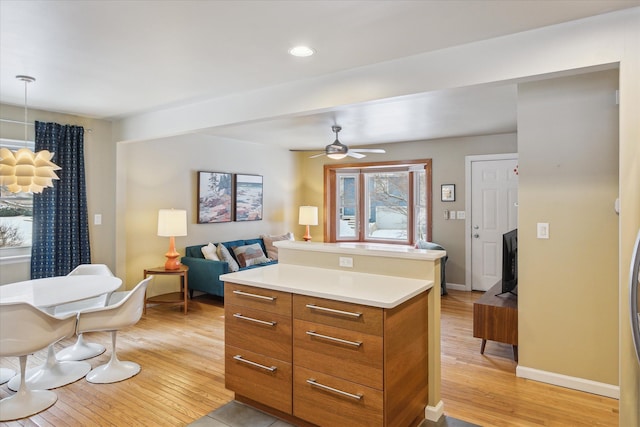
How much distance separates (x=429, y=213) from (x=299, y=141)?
2.44 m

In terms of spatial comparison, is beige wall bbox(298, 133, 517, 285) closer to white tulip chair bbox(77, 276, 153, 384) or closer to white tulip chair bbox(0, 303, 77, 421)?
white tulip chair bbox(77, 276, 153, 384)

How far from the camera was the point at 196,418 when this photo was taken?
8.16ft

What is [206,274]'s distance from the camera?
17.1 ft

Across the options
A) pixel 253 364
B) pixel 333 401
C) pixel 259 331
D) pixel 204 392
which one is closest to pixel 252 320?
pixel 259 331

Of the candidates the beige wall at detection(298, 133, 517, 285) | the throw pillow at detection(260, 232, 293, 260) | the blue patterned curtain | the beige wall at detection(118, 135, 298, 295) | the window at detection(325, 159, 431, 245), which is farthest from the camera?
the window at detection(325, 159, 431, 245)

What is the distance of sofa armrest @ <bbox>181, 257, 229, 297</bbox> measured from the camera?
16.7 ft

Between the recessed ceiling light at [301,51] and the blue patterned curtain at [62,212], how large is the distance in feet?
10.5

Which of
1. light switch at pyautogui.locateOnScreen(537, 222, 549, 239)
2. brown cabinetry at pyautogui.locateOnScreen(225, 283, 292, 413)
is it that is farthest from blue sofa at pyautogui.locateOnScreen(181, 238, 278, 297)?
light switch at pyautogui.locateOnScreen(537, 222, 549, 239)

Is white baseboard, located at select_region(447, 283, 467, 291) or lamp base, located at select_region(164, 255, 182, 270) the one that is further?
white baseboard, located at select_region(447, 283, 467, 291)

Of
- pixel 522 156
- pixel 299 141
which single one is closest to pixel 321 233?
pixel 299 141

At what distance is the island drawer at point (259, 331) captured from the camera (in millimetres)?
2342

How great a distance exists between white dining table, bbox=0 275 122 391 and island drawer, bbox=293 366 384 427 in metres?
1.75

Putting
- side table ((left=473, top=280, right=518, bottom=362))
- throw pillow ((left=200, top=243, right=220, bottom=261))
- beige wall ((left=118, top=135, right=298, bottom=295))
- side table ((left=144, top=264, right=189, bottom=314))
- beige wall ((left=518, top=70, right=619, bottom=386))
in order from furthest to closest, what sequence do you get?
throw pillow ((left=200, top=243, right=220, bottom=261)) < beige wall ((left=118, top=135, right=298, bottom=295)) < side table ((left=144, top=264, right=189, bottom=314)) < side table ((left=473, top=280, right=518, bottom=362)) < beige wall ((left=518, top=70, right=619, bottom=386))

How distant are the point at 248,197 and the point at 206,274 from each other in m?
1.75
